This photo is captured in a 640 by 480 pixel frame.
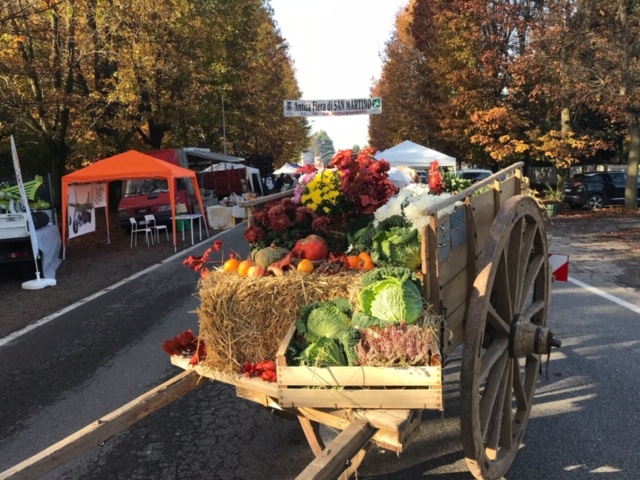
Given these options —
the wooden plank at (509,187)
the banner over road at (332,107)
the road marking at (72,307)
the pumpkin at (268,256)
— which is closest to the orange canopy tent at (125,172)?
the road marking at (72,307)

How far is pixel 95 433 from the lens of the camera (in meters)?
2.16

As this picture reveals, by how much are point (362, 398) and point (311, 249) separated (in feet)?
3.90

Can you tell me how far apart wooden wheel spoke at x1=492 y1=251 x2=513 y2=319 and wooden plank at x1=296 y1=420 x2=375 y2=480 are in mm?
1158

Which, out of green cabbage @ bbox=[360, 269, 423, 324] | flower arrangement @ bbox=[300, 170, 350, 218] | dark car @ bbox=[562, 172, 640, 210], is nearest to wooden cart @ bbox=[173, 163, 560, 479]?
green cabbage @ bbox=[360, 269, 423, 324]

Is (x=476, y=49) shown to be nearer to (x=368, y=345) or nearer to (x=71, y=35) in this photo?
(x=71, y=35)

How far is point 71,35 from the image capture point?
16.7 metres

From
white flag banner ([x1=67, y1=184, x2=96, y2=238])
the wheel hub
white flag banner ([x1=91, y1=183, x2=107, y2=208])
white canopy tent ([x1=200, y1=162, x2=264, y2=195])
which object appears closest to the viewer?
the wheel hub

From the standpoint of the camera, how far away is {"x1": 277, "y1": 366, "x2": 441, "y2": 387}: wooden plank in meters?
2.10

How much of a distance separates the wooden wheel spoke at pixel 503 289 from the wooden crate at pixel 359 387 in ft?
2.94

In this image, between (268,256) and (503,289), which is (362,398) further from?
(268,256)

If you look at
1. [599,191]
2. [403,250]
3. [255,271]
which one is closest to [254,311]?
[255,271]

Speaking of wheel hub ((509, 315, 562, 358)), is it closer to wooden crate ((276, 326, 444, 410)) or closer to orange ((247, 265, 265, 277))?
wooden crate ((276, 326, 444, 410))

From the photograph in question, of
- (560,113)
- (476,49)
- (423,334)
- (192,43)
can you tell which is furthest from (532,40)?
(423,334)

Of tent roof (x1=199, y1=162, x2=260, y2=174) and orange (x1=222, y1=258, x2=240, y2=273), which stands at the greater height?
orange (x1=222, y1=258, x2=240, y2=273)
